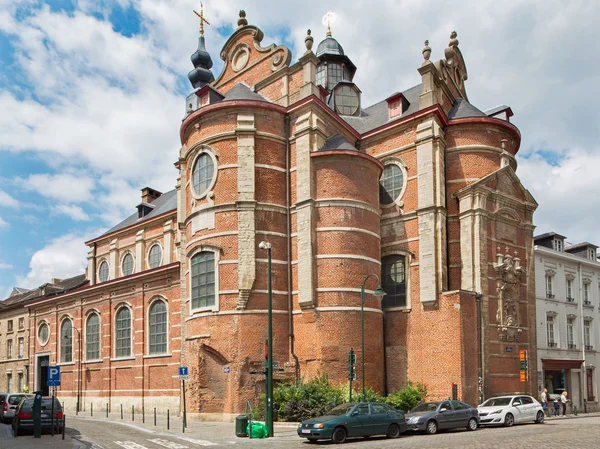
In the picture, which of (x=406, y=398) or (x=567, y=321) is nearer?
(x=406, y=398)

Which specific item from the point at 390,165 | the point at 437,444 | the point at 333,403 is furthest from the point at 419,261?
the point at 437,444

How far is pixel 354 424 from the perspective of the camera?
18.6 meters

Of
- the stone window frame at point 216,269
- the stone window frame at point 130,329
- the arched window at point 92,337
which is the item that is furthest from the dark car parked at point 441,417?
the arched window at point 92,337

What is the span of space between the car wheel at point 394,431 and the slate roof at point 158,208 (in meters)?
29.5

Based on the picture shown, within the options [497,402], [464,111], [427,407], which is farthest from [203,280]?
[464,111]

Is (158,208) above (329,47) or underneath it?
underneath

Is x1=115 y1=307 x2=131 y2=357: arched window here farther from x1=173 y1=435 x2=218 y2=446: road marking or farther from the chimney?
x1=173 y1=435 x2=218 y2=446: road marking

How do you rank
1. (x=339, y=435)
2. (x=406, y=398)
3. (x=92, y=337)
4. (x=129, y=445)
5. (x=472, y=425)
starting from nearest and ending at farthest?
1. (x=129, y=445)
2. (x=339, y=435)
3. (x=472, y=425)
4. (x=406, y=398)
5. (x=92, y=337)

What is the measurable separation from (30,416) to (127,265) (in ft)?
95.8

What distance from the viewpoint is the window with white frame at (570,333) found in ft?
127

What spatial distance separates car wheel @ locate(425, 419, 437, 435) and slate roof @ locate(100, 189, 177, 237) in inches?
1137

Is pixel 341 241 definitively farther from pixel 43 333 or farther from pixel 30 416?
pixel 43 333

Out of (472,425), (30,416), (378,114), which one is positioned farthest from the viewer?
(378,114)

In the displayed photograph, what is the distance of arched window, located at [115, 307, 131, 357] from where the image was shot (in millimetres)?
39594
